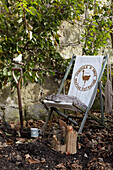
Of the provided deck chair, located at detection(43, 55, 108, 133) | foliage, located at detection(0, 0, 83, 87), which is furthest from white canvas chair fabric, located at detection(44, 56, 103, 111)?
foliage, located at detection(0, 0, 83, 87)

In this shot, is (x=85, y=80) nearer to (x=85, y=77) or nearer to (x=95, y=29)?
(x=85, y=77)

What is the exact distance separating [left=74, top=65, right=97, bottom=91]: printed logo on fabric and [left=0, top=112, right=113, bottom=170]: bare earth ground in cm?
70

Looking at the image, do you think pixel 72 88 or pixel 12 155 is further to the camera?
pixel 72 88

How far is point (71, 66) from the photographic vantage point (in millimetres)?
3584

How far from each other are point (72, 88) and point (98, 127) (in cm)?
69

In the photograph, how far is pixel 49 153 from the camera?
84.0 inches

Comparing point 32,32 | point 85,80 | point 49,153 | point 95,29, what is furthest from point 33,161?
point 95,29

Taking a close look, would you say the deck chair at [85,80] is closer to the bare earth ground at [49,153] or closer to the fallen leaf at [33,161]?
the bare earth ground at [49,153]

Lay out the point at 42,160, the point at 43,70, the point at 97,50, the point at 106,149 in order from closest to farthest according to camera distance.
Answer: the point at 42,160, the point at 106,149, the point at 43,70, the point at 97,50

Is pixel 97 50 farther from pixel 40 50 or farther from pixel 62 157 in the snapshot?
pixel 62 157

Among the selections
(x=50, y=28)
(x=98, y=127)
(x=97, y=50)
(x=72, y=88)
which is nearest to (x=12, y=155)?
(x=98, y=127)

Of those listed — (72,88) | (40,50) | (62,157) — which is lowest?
(62,157)

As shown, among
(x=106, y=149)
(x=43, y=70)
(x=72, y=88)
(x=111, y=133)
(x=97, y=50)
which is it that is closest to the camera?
(x=106, y=149)

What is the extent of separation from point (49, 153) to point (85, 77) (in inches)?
53.6
